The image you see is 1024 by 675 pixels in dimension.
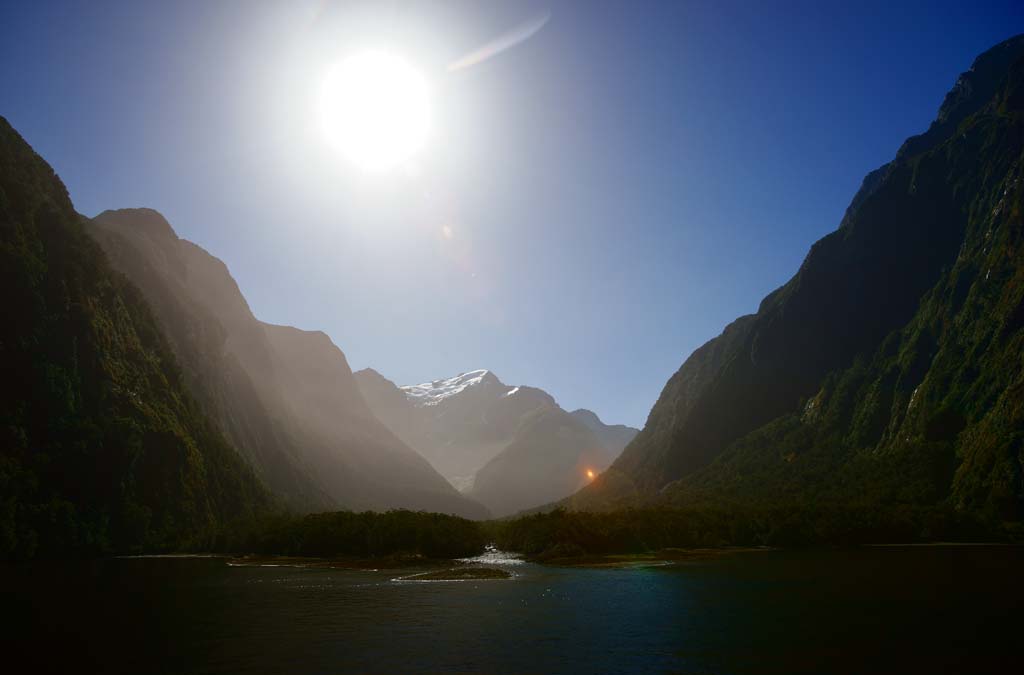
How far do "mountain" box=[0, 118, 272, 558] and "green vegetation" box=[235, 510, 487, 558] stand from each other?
2628 centimetres

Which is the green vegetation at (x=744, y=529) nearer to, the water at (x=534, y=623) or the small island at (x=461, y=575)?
the small island at (x=461, y=575)

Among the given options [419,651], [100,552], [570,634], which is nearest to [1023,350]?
[570,634]

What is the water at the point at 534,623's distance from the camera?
1720 inches

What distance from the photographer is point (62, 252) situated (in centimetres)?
19188

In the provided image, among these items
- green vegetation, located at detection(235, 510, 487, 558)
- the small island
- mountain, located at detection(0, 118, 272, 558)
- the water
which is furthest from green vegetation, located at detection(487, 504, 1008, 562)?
mountain, located at detection(0, 118, 272, 558)

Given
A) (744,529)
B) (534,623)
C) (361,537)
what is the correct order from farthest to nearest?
(744,529), (361,537), (534,623)

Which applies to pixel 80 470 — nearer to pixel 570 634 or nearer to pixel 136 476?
pixel 136 476

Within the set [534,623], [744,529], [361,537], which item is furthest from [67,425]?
[744,529]

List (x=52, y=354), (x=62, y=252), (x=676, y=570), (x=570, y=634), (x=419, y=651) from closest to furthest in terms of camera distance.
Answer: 1. (x=419, y=651)
2. (x=570, y=634)
3. (x=676, y=570)
4. (x=52, y=354)
5. (x=62, y=252)

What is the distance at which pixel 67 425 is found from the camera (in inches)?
6373

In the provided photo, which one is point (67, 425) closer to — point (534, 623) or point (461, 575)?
point (461, 575)

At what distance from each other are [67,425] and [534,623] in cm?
15498

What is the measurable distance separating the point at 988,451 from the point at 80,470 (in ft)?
788

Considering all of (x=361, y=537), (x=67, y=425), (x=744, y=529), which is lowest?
(x=744, y=529)
